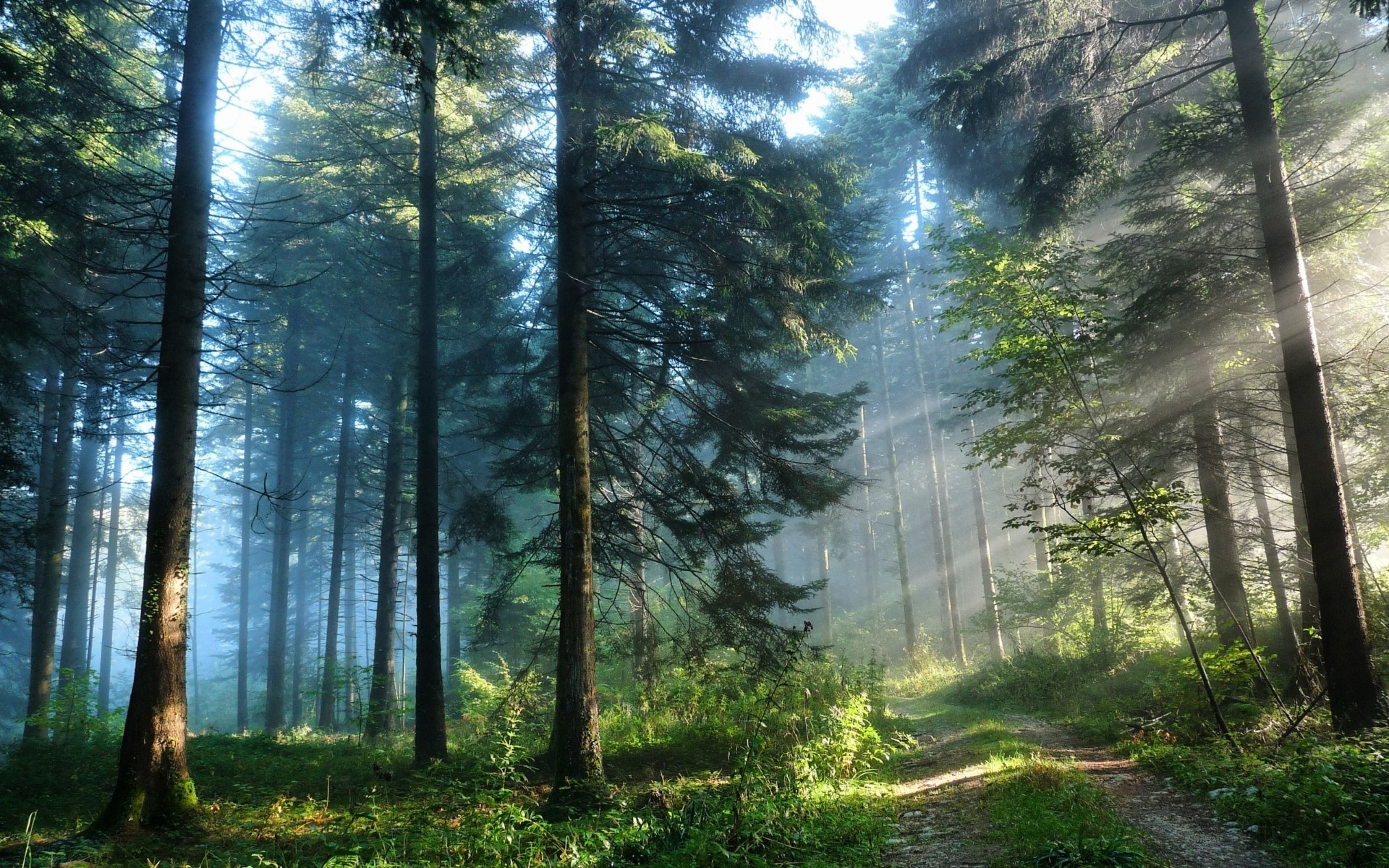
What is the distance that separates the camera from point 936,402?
32.6 meters

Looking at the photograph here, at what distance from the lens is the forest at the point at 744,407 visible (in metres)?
6.66

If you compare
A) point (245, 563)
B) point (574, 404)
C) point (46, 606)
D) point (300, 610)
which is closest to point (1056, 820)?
point (574, 404)

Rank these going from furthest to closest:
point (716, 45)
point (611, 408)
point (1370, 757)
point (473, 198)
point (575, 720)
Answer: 1. point (473, 198)
2. point (611, 408)
3. point (716, 45)
4. point (575, 720)
5. point (1370, 757)

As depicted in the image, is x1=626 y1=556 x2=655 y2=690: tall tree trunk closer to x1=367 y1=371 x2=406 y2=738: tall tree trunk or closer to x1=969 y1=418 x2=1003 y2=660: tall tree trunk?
x1=367 y1=371 x2=406 y2=738: tall tree trunk

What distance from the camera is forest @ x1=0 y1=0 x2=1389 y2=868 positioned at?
6664 millimetres

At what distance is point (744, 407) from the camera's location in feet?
37.0

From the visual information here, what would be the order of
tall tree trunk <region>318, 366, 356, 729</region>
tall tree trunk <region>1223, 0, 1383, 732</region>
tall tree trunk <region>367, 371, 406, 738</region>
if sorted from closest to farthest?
tall tree trunk <region>1223, 0, 1383, 732</region>
tall tree trunk <region>367, 371, 406, 738</region>
tall tree trunk <region>318, 366, 356, 729</region>

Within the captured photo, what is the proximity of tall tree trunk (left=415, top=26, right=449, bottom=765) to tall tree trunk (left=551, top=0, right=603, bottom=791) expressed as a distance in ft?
7.59

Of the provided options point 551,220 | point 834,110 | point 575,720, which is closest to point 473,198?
point 551,220

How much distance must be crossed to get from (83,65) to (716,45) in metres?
9.49

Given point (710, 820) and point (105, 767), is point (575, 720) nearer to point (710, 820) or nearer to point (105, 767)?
point (710, 820)

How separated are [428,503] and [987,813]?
933cm

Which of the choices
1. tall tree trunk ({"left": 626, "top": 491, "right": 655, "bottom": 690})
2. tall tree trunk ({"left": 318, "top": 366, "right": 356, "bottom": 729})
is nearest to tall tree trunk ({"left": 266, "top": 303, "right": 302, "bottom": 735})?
tall tree trunk ({"left": 318, "top": 366, "right": 356, "bottom": 729})

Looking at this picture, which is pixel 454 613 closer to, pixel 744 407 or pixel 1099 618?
pixel 744 407
